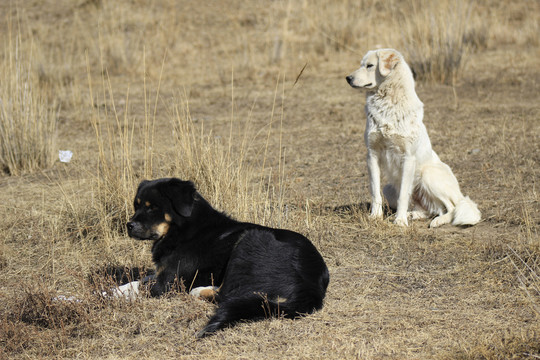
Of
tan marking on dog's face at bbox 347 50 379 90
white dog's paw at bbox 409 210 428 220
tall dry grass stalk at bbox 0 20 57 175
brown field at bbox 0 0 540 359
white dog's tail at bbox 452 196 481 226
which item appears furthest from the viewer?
tall dry grass stalk at bbox 0 20 57 175

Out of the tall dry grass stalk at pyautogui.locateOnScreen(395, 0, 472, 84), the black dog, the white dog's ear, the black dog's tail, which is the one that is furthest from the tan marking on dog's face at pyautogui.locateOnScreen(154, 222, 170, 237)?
the tall dry grass stalk at pyautogui.locateOnScreen(395, 0, 472, 84)

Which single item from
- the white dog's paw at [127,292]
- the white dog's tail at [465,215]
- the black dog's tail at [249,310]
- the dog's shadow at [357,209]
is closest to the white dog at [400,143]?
the white dog's tail at [465,215]

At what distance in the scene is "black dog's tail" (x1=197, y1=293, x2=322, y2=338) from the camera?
12.4ft

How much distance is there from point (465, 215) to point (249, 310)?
9.37 feet

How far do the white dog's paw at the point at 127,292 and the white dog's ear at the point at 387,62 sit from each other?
2998 millimetres

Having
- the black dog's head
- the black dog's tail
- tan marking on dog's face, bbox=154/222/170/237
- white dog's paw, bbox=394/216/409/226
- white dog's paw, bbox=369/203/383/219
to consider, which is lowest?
white dog's paw, bbox=394/216/409/226

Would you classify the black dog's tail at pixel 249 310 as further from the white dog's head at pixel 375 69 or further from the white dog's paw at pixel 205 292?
the white dog's head at pixel 375 69

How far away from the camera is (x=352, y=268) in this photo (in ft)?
16.7

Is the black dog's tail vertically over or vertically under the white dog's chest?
under

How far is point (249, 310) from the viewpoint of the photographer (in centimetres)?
386

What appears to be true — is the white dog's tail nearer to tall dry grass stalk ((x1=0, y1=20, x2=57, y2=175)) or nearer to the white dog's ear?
the white dog's ear

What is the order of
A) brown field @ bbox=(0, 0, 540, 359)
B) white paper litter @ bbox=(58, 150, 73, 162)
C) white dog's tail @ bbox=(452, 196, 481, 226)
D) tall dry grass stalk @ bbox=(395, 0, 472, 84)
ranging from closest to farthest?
brown field @ bbox=(0, 0, 540, 359) < white dog's tail @ bbox=(452, 196, 481, 226) < white paper litter @ bbox=(58, 150, 73, 162) < tall dry grass stalk @ bbox=(395, 0, 472, 84)

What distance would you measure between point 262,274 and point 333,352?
0.72 m

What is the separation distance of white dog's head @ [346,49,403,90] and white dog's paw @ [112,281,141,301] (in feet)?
9.37
